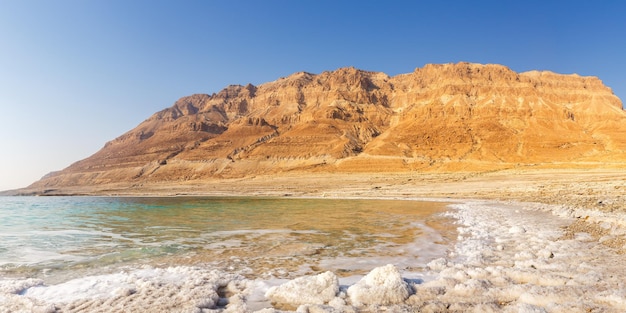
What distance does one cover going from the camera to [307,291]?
5562 millimetres

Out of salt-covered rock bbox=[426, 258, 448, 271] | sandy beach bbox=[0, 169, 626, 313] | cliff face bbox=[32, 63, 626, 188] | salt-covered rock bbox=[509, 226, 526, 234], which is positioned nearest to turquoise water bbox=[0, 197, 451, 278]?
salt-covered rock bbox=[426, 258, 448, 271]

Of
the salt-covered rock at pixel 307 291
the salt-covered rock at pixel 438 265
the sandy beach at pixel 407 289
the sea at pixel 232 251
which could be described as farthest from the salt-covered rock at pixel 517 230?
the salt-covered rock at pixel 307 291

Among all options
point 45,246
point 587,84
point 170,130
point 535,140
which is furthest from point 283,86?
point 45,246

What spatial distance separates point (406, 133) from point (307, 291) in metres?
106

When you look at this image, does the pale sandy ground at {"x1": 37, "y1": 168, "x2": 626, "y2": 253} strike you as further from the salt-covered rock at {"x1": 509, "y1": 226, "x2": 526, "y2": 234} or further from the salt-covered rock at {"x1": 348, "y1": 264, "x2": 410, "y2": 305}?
the salt-covered rock at {"x1": 348, "y1": 264, "x2": 410, "y2": 305}

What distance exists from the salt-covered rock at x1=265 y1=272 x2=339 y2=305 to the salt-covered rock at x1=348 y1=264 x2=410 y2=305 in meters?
0.33

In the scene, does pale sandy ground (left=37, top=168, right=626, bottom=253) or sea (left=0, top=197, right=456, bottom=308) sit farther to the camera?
pale sandy ground (left=37, top=168, right=626, bottom=253)

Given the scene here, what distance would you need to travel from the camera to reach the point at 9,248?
1162cm

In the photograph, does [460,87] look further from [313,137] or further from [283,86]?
[283,86]

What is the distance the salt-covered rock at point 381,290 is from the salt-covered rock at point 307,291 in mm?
333

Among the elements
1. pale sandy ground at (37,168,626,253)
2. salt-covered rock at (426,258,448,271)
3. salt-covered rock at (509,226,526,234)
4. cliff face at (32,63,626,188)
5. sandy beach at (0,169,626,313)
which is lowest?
pale sandy ground at (37,168,626,253)

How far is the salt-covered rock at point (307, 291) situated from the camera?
536 cm

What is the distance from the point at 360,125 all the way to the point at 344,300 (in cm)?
A: 12026

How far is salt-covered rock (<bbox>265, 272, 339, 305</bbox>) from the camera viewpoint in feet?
17.6
